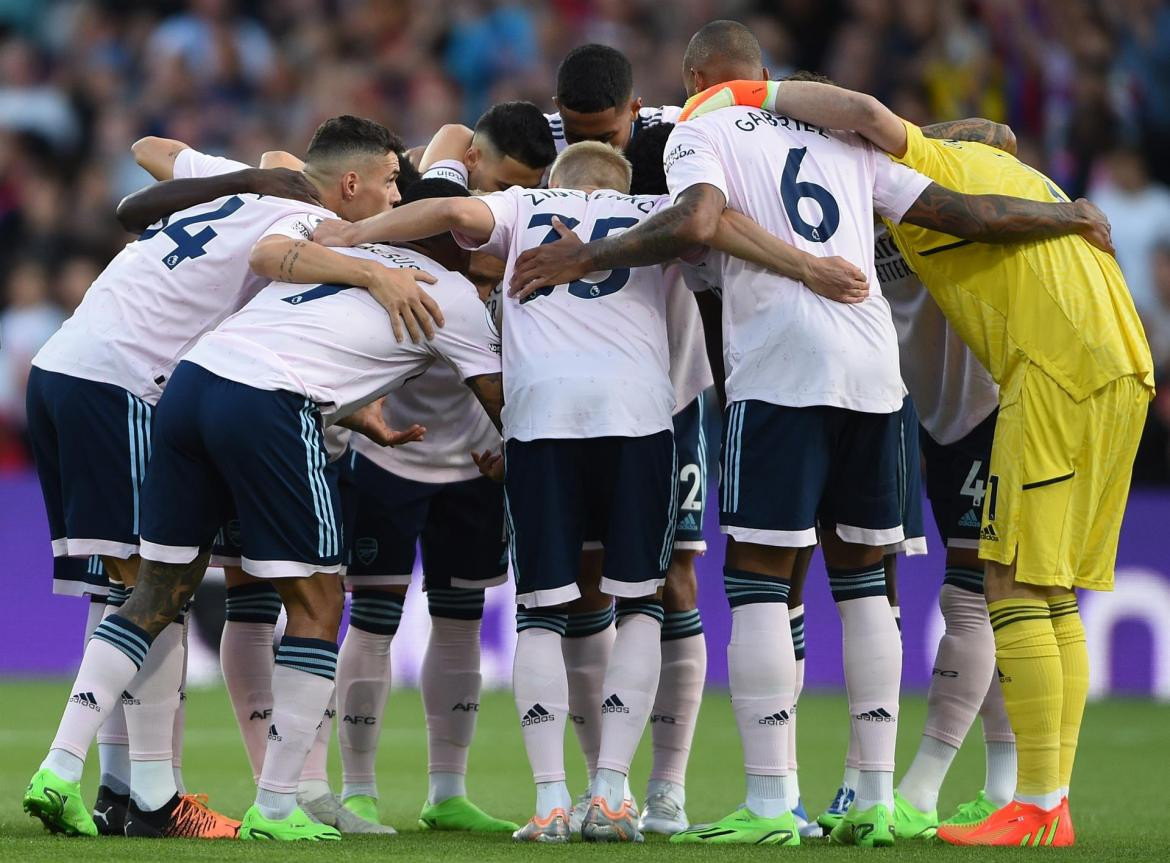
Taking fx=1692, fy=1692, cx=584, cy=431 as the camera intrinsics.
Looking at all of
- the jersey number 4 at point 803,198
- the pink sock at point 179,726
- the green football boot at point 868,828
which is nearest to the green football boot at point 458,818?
the pink sock at point 179,726

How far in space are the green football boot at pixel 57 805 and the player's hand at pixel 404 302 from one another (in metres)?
1.61

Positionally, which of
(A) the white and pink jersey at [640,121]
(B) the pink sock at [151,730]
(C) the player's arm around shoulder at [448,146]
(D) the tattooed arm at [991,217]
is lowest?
(B) the pink sock at [151,730]

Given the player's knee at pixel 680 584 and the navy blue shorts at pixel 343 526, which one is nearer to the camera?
the navy blue shorts at pixel 343 526

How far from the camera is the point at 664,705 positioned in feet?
18.9

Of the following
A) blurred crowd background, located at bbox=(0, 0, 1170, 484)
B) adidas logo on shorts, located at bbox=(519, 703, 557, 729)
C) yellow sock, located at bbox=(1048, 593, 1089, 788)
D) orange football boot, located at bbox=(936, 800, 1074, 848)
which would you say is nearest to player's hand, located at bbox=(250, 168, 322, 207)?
adidas logo on shorts, located at bbox=(519, 703, 557, 729)

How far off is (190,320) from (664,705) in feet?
6.68

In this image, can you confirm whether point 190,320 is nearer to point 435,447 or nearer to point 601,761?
point 435,447

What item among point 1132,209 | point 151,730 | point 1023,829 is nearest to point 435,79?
point 1132,209

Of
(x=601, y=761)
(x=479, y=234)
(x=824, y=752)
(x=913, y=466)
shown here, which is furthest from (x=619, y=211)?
(x=824, y=752)

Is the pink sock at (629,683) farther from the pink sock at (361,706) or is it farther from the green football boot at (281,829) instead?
the pink sock at (361,706)

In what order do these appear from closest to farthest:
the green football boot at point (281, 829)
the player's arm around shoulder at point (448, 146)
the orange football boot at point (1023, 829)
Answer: the green football boot at point (281, 829) → the orange football boot at point (1023, 829) → the player's arm around shoulder at point (448, 146)

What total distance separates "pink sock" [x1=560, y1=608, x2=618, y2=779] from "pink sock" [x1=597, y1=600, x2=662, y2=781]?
0.50 m

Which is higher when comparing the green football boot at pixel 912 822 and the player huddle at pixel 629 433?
the player huddle at pixel 629 433

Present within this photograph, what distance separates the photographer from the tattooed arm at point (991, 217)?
5.11 m
